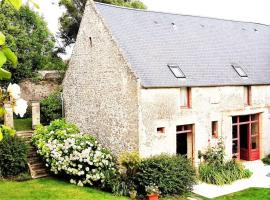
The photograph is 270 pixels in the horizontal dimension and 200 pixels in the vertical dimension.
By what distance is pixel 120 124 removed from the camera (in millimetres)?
18688

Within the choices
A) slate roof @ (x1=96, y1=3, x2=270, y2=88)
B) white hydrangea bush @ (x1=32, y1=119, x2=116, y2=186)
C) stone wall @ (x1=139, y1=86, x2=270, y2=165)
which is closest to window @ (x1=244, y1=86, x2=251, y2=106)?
stone wall @ (x1=139, y1=86, x2=270, y2=165)

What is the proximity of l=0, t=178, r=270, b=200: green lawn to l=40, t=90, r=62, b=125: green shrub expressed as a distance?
285 inches

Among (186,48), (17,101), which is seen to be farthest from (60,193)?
(17,101)

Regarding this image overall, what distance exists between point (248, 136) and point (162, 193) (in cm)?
795

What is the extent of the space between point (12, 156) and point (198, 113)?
9037 millimetres

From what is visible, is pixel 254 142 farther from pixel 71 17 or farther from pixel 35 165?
pixel 71 17

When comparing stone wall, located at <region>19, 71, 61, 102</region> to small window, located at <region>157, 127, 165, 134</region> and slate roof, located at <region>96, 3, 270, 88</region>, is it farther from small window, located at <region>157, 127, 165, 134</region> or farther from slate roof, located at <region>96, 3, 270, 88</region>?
small window, located at <region>157, 127, 165, 134</region>

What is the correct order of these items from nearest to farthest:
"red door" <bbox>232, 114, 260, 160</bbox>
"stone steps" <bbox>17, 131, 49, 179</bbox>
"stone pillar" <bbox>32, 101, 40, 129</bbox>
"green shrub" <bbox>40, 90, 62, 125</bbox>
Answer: "stone steps" <bbox>17, 131, 49, 179</bbox> < "red door" <bbox>232, 114, 260, 160</bbox> < "stone pillar" <bbox>32, 101, 40, 129</bbox> < "green shrub" <bbox>40, 90, 62, 125</bbox>

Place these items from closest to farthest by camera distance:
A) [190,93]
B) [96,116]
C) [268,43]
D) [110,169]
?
[110,169]
[190,93]
[96,116]
[268,43]

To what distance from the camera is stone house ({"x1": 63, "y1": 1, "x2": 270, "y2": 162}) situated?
1797 cm

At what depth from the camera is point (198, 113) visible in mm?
19484

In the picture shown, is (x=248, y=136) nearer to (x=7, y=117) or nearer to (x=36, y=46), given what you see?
(x=7, y=117)

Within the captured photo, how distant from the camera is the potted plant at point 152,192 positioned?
1557 centimetres

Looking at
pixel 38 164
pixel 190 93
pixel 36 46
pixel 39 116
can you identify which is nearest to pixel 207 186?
pixel 190 93
